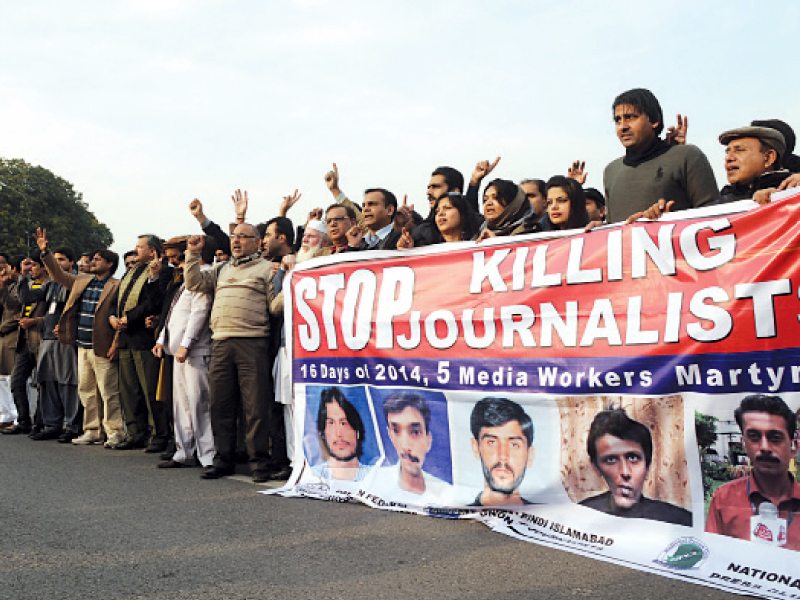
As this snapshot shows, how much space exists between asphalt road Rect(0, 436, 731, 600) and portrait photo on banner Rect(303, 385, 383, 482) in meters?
0.38

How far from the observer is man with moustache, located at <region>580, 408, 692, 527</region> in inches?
174

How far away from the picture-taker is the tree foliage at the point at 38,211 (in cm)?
5125

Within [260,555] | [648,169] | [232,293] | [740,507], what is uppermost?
[648,169]

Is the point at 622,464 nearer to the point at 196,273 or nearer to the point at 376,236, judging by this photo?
the point at 376,236

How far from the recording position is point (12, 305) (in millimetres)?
11219

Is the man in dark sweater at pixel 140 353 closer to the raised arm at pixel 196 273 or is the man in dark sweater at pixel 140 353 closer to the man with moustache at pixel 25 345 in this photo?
the raised arm at pixel 196 273

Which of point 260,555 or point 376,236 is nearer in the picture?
point 260,555

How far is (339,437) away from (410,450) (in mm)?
748

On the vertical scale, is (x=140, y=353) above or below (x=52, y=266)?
below

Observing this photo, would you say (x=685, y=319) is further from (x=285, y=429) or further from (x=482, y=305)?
(x=285, y=429)

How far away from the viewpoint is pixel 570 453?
4.80m

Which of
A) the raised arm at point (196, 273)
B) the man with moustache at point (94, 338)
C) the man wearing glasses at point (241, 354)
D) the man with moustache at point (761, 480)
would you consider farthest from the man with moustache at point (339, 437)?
the man with moustache at point (94, 338)

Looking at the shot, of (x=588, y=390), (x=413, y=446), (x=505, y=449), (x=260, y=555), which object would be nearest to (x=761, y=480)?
(x=588, y=390)

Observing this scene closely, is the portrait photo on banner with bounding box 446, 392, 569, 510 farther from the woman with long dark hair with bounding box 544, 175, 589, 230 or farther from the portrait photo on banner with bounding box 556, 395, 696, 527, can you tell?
the woman with long dark hair with bounding box 544, 175, 589, 230
